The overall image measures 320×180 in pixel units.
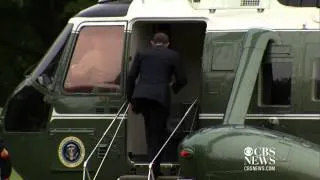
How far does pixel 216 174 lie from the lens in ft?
27.7

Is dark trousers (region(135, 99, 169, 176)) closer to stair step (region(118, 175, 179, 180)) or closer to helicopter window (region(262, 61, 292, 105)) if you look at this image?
stair step (region(118, 175, 179, 180))

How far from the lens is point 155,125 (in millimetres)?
9656

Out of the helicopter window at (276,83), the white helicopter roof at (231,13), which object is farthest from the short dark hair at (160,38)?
the helicopter window at (276,83)

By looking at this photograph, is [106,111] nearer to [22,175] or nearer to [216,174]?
[22,175]

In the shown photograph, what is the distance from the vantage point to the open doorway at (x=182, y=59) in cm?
1051

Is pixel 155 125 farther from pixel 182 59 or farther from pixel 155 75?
pixel 182 59

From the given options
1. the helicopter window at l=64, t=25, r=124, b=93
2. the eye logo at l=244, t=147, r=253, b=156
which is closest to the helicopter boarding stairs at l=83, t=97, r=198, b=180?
the helicopter window at l=64, t=25, r=124, b=93

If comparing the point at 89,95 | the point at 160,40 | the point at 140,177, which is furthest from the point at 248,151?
the point at 89,95

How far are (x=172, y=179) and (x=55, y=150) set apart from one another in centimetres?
171

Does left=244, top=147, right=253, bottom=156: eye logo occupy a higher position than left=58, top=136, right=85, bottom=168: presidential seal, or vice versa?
left=244, top=147, right=253, bottom=156: eye logo

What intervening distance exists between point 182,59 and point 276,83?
164 cm

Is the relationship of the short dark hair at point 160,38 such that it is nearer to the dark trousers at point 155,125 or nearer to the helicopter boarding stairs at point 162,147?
the dark trousers at point 155,125

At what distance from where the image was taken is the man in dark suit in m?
9.63

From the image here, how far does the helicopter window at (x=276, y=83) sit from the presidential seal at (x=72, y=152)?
235 centimetres
